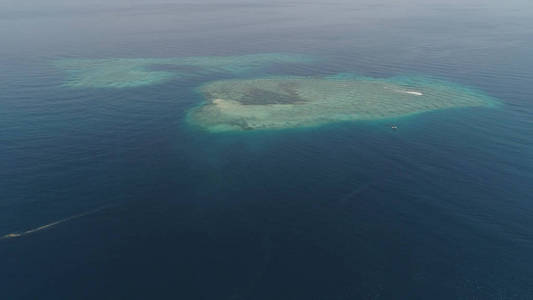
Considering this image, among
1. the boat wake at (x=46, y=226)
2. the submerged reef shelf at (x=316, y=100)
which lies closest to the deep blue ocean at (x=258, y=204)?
the boat wake at (x=46, y=226)

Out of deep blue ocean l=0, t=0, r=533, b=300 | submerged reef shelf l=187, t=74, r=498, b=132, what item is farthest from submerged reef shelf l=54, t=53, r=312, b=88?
submerged reef shelf l=187, t=74, r=498, b=132

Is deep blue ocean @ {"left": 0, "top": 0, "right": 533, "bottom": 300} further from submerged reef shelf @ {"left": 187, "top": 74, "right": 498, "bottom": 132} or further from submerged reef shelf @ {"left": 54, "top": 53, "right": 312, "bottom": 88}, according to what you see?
submerged reef shelf @ {"left": 54, "top": 53, "right": 312, "bottom": 88}

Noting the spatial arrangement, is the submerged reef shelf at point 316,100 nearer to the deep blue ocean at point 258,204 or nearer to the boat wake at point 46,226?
the deep blue ocean at point 258,204

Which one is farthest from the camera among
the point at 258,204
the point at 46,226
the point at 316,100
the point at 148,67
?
the point at 148,67

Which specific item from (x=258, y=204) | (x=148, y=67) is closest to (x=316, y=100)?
(x=258, y=204)

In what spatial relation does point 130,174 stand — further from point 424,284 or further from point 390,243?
point 424,284

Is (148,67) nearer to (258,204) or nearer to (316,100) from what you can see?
(316,100)
